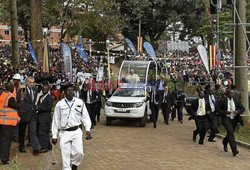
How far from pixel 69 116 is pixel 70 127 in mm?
195

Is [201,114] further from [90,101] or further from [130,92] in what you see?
[130,92]

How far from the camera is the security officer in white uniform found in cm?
765

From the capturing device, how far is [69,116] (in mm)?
7711

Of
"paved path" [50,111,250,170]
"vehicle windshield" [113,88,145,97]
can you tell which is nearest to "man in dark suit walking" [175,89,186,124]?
"vehicle windshield" [113,88,145,97]

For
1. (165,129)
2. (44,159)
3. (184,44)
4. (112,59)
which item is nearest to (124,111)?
(165,129)

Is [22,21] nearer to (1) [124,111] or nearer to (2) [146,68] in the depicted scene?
(2) [146,68]

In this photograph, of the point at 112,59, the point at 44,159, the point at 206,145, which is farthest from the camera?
the point at 112,59

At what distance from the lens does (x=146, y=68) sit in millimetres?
19812

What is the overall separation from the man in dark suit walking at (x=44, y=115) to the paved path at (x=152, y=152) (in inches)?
21.2

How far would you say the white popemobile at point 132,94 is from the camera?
16.5 metres

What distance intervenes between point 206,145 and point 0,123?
6.38m

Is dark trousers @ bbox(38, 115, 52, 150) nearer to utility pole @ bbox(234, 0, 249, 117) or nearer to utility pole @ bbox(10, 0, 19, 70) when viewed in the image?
utility pole @ bbox(234, 0, 249, 117)

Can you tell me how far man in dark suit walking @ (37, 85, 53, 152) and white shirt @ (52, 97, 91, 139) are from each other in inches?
105

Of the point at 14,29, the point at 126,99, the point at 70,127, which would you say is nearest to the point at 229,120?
the point at 70,127
